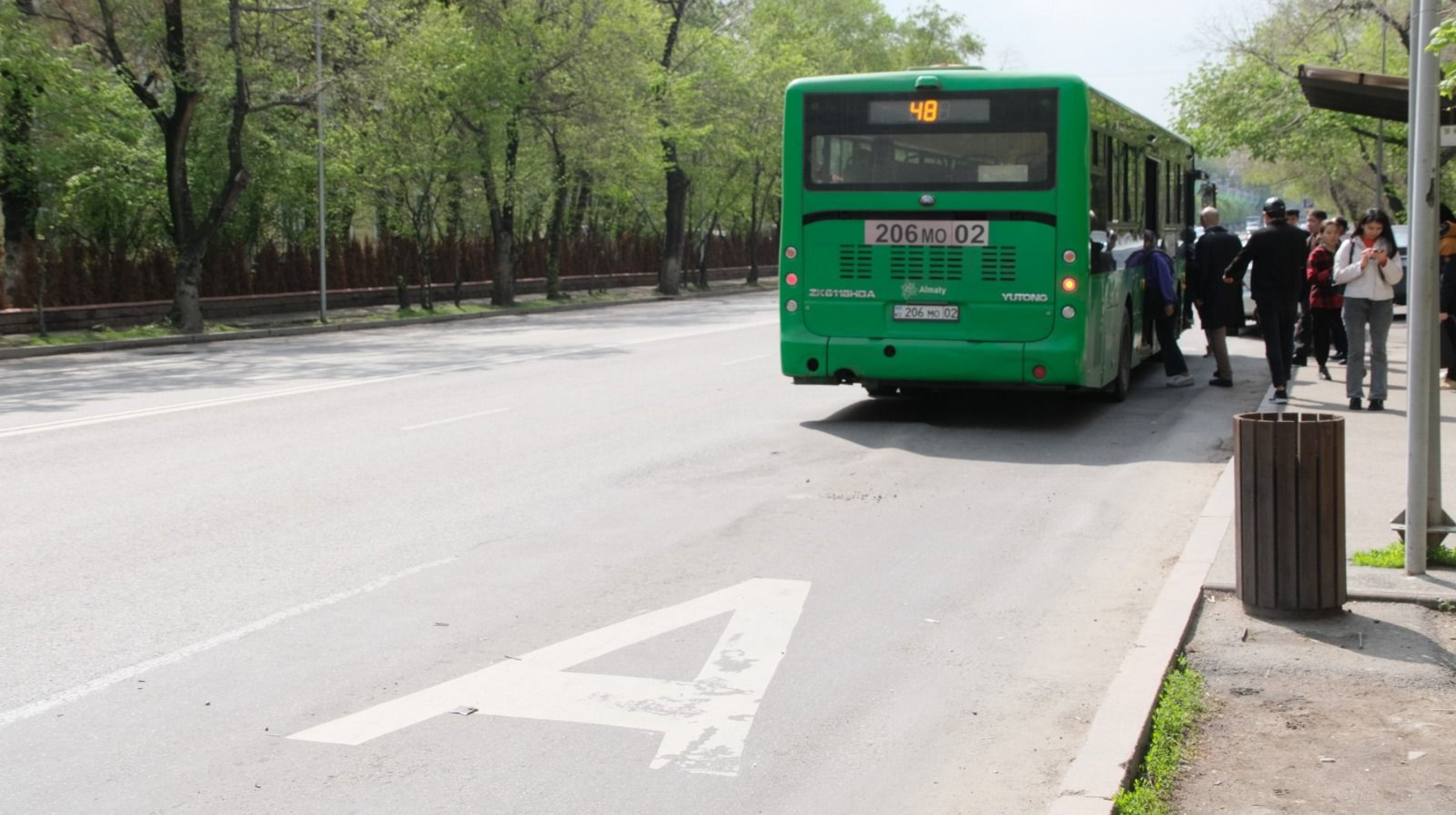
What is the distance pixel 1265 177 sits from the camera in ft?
247

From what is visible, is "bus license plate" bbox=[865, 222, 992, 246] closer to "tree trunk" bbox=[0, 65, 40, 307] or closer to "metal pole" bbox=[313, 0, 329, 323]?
"tree trunk" bbox=[0, 65, 40, 307]

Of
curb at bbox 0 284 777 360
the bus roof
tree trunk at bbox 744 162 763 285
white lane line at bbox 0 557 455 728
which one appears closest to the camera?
white lane line at bbox 0 557 455 728

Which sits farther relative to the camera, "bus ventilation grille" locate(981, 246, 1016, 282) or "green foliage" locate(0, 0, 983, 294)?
"green foliage" locate(0, 0, 983, 294)

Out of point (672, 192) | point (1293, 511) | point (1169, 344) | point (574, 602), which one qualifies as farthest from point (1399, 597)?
point (672, 192)

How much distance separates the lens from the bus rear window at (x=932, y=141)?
13195 millimetres

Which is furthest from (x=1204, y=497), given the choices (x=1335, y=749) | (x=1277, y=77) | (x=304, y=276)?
(x=1277, y=77)

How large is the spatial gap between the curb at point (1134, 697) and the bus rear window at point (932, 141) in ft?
18.2

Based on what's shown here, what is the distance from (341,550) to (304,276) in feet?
102

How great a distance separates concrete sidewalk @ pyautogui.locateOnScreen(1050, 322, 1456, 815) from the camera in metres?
4.87

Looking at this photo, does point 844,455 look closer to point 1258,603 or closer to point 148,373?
point 1258,603

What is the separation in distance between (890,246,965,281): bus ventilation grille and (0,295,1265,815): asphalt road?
1356 millimetres

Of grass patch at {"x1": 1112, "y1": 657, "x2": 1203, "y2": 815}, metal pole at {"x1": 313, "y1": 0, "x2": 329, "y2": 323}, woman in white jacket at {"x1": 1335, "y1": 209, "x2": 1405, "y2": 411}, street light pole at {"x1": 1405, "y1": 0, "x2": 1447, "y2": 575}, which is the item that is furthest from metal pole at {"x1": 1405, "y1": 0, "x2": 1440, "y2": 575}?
metal pole at {"x1": 313, "y1": 0, "x2": 329, "y2": 323}

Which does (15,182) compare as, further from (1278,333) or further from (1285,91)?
(1285,91)

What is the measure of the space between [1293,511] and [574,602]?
10.6ft
